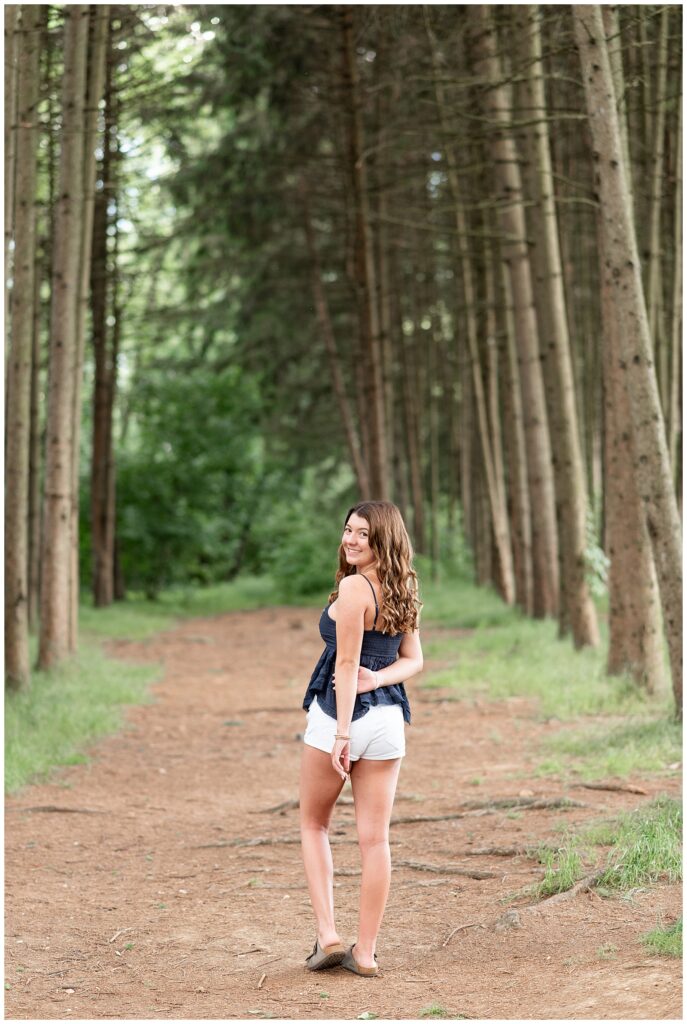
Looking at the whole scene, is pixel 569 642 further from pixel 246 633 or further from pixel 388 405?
pixel 388 405

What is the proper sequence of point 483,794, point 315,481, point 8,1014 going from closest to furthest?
point 8,1014 → point 483,794 → point 315,481

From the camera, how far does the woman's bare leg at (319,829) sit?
493cm

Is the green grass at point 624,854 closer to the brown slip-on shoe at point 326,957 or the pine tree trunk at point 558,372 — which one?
the brown slip-on shoe at point 326,957

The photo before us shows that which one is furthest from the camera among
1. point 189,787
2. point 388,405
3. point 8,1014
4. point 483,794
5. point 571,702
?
point 388,405

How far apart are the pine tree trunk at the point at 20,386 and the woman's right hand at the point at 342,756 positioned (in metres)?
6.89

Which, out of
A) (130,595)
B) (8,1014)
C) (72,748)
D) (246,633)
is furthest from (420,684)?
(130,595)

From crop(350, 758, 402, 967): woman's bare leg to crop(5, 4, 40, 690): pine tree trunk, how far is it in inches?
271

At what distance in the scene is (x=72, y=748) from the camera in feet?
32.4

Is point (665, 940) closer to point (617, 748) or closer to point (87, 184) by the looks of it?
point (617, 748)

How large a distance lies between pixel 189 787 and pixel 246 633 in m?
11.7

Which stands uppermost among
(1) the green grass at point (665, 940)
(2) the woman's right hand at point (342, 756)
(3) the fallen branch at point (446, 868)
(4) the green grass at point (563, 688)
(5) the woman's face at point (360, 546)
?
(5) the woman's face at point (360, 546)

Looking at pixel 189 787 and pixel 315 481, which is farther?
pixel 315 481

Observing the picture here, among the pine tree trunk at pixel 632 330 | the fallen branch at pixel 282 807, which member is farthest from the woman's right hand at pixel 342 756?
the pine tree trunk at pixel 632 330

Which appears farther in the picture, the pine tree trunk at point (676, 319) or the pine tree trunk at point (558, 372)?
the pine tree trunk at point (558, 372)
